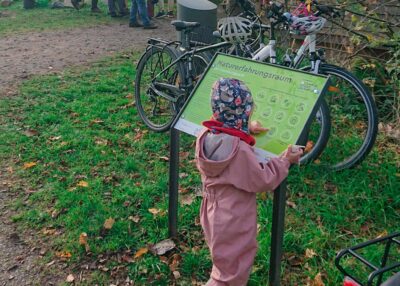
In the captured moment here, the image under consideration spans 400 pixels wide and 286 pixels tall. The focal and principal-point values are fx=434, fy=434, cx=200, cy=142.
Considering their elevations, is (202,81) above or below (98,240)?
above

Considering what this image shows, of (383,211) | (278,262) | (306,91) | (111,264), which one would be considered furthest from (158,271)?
(383,211)

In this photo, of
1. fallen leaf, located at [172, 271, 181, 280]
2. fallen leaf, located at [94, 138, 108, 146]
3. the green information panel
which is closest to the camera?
the green information panel

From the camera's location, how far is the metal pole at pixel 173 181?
3.19 m

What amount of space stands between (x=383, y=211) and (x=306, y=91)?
1590 millimetres

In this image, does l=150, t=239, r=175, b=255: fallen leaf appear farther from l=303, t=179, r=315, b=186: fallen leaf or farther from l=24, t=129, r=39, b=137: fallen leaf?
l=24, t=129, r=39, b=137: fallen leaf

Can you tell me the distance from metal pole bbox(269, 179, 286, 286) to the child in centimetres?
15

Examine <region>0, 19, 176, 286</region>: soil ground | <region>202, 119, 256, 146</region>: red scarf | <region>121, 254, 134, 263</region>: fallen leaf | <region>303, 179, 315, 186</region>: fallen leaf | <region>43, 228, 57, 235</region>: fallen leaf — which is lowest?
<region>0, 19, 176, 286</region>: soil ground

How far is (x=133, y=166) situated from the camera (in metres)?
4.55

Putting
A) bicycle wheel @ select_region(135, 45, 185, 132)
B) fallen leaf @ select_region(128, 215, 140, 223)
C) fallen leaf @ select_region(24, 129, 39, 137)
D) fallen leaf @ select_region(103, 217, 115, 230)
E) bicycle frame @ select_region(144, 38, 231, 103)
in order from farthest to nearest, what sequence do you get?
fallen leaf @ select_region(24, 129, 39, 137) < bicycle wheel @ select_region(135, 45, 185, 132) < bicycle frame @ select_region(144, 38, 231, 103) < fallen leaf @ select_region(128, 215, 140, 223) < fallen leaf @ select_region(103, 217, 115, 230)

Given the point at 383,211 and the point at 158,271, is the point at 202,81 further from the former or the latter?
the point at 383,211

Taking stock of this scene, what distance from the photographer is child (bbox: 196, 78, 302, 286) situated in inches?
90.4

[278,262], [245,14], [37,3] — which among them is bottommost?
[37,3]

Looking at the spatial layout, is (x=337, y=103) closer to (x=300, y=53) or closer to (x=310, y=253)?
(x=300, y=53)

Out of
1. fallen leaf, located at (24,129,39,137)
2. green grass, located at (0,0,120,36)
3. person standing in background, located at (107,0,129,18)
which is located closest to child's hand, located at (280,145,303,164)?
fallen leaf, located at (24,129,39,137)
